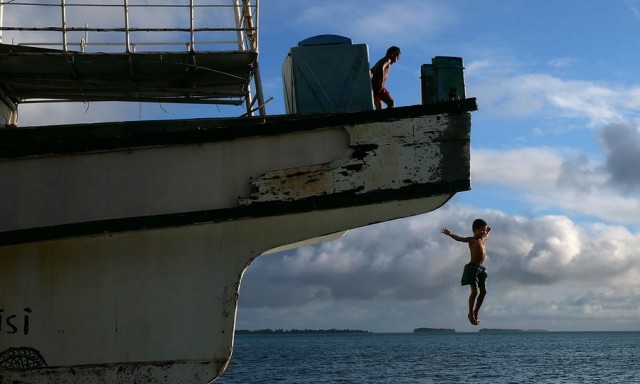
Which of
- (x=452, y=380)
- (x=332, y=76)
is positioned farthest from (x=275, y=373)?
(x=332, y=76)

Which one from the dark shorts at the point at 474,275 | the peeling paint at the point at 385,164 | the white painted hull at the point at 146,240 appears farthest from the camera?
the dark shorts at the point at 474,275

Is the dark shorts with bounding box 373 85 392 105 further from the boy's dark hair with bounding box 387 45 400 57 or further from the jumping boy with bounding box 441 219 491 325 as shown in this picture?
the jumping boy with bounding box 441 219 491 325

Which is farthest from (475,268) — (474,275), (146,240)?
(146,240)

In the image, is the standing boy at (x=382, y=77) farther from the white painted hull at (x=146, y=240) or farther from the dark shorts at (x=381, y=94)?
the white painted hull at (x=146, y=240)

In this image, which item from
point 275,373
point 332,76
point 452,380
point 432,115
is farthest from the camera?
point 275,373

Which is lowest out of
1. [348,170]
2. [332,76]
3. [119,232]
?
[119,232]

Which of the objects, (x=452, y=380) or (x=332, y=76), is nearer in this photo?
(x=332, y=76)

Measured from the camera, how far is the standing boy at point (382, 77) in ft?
29.1

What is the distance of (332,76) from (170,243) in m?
2.36

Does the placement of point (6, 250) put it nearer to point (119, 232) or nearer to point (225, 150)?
point (119, 232)

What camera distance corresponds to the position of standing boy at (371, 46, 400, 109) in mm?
8859

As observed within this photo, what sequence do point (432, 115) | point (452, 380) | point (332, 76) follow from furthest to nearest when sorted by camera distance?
point (452, 380) < point (332, 76) < point (432, 115)

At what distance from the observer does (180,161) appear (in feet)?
25.3

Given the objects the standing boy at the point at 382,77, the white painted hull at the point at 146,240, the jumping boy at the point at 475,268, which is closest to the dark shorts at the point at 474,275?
the jumping boy at the point at 475,268
